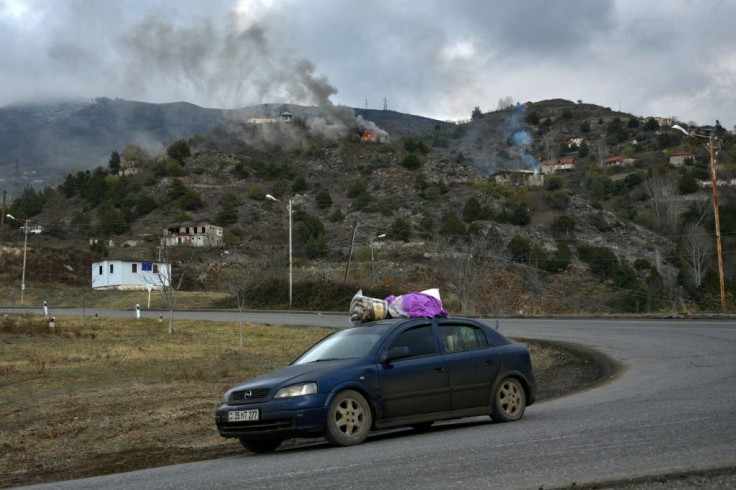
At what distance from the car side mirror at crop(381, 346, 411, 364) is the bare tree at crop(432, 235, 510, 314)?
46.1 metres

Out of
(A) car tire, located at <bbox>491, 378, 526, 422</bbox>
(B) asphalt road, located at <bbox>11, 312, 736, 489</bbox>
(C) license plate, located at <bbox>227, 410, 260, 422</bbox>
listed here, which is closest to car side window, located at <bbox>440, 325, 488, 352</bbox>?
(A) car tire, located at <bbox>491, 378, 526, 422</bbox>

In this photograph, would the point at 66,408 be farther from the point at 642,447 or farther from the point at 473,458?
the point at 642,447

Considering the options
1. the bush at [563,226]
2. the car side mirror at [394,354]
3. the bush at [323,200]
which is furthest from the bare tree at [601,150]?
the car side mirror at [394,354]

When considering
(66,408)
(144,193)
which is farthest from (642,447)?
(144,193)

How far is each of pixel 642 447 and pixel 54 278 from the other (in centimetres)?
8161

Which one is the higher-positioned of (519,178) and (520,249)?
(519,178)

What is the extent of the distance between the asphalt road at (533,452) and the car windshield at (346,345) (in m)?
1.10

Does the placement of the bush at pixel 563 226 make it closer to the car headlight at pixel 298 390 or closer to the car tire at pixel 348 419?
the car tire at pixel 348 419

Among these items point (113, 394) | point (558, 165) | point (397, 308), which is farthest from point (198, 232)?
point (558, 165)

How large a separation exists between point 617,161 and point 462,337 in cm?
17226

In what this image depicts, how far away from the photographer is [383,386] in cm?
1062

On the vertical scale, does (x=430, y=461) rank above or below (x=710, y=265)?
below

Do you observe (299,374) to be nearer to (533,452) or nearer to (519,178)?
(533,452)

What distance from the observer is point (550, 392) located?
1617 cm
